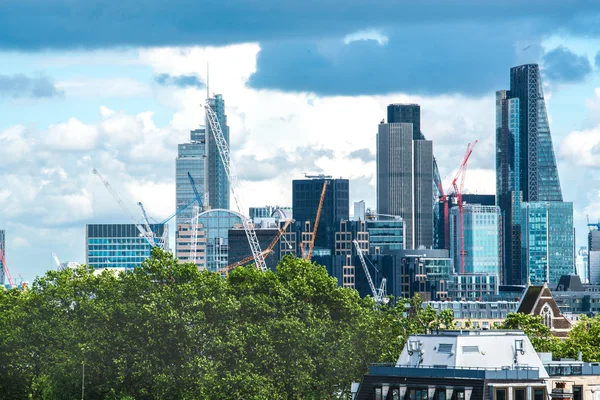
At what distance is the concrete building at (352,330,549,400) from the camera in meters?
112

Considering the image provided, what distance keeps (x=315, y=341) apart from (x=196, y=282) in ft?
48.3

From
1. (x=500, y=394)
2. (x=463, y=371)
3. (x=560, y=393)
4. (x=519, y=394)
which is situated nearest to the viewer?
(x=500, y=394)

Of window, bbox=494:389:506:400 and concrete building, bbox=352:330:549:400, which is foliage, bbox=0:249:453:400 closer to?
concrete building, bbox=352:330:549:400

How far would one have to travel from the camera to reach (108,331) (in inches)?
6004

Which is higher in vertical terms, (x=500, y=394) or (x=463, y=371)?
(x=463, y=371)

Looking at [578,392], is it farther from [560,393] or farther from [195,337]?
[195,337]

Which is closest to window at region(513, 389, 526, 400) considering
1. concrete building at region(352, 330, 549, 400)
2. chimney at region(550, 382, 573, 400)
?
concrete building at region(352, 330, 549, 400)

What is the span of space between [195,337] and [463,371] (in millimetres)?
40561

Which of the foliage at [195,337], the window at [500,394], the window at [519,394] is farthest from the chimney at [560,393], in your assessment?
the foliage at [195,337]

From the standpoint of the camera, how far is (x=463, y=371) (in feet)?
373

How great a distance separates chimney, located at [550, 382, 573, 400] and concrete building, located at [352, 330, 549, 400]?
0.91 meters

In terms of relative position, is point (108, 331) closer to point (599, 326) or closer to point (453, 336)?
point (453, 336)

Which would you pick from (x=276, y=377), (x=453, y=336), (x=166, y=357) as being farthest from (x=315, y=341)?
(x=453, y=336)

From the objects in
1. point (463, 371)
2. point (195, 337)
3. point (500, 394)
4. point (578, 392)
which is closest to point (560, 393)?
point (578, 392)
